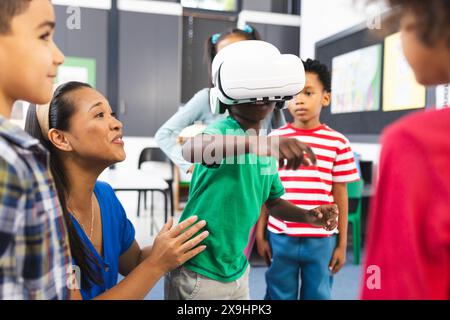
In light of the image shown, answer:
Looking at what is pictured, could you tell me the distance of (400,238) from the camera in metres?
0.24

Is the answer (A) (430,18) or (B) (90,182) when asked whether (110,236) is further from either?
(A) (430,18)

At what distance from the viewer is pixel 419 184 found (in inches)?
8.9

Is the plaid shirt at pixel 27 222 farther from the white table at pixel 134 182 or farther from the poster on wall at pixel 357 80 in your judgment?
the white table at pixel 134 182

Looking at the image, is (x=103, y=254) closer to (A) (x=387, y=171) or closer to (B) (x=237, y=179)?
(B) (x=237, y=179)

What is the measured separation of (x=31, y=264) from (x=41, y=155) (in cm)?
8

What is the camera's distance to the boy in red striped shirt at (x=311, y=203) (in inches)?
24.5

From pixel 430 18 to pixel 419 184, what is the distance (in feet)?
0.33

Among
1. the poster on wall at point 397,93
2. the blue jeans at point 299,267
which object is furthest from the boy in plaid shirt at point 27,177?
the poster on wall at point 397,93

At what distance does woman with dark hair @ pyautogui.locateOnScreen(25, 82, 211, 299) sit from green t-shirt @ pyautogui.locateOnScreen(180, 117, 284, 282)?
3 cm

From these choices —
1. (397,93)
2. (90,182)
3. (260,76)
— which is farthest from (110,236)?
(397,93)

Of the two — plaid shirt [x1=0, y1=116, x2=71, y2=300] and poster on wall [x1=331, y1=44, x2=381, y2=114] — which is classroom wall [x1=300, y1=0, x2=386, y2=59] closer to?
poster on wall [x1=331, y1=44, x2=381, y2=114]

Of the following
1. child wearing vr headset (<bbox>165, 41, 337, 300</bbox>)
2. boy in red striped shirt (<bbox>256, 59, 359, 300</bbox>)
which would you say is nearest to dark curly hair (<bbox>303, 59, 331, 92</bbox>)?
boy in red striped shirt (<bbox>256, 59, 359, 300</bbox>)

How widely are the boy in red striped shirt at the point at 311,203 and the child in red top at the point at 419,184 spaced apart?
29 cm
